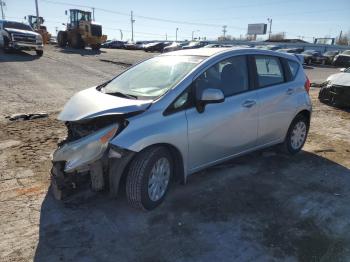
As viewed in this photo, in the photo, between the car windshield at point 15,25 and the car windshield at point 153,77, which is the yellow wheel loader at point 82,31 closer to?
the car windshield at point 15,25

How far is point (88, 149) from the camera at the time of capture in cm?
335

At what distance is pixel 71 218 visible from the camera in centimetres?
352

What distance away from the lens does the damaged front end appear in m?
3.32

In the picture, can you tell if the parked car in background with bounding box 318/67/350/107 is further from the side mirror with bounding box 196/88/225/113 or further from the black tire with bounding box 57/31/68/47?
the black tire with bounding box 57/31/68/47

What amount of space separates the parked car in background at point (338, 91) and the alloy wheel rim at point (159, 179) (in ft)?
24.8

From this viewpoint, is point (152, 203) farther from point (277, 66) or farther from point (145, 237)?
point (277, 66)

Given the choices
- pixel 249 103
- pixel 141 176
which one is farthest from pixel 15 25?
pixel 141 176

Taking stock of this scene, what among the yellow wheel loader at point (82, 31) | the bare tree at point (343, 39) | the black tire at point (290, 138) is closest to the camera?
the black tire at point (290, 138)

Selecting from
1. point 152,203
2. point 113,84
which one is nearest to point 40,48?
point 113,84

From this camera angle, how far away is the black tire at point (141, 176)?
3.42 m

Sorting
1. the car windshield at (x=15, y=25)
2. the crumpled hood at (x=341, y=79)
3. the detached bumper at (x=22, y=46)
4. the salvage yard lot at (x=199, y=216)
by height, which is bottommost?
the salvage yard lot at (x=199, y=216)

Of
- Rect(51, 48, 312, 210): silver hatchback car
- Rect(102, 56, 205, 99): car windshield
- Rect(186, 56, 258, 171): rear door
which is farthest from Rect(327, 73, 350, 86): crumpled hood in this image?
Rect(102, 56, 205, 99): car windshield

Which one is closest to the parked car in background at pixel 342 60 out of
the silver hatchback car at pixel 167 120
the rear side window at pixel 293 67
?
the rear side window at pixel 293 67

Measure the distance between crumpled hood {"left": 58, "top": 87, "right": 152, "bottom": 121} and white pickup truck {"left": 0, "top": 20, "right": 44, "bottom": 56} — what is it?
62.9 ft
